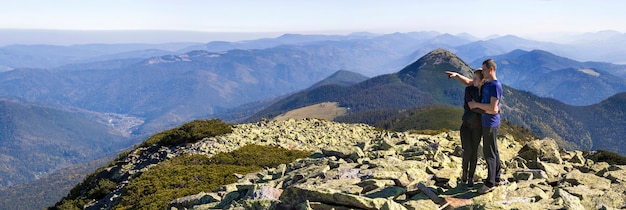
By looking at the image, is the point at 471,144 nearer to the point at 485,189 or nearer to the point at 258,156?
the point at 485,189

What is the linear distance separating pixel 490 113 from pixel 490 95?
52 cm

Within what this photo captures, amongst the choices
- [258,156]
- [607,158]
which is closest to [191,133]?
[258,156]

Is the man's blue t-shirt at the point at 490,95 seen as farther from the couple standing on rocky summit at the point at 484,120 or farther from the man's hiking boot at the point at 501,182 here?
the man's hiking boot at the point at 501,182

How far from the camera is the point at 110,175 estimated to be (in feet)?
116

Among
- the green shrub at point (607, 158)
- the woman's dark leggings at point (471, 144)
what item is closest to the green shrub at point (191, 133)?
the woman's dark leggings at point (471, 144)

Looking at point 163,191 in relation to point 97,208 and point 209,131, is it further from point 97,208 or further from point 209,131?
point 209,131

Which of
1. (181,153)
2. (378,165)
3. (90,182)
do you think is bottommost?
(90,182)

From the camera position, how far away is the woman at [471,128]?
40.2ft

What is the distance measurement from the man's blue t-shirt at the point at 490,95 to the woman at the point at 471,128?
290 millimetres

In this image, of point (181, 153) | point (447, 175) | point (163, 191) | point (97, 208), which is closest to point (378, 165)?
point (447, 175)

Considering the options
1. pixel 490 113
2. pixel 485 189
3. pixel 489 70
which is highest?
pixel 489 70

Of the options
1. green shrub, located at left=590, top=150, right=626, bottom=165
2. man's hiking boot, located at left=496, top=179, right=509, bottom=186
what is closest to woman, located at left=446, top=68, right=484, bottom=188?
man's hiking boot, located at left=496, top=179, right=509, bottom=186

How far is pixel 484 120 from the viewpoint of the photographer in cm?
1198

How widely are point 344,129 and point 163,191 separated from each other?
27615 mm
